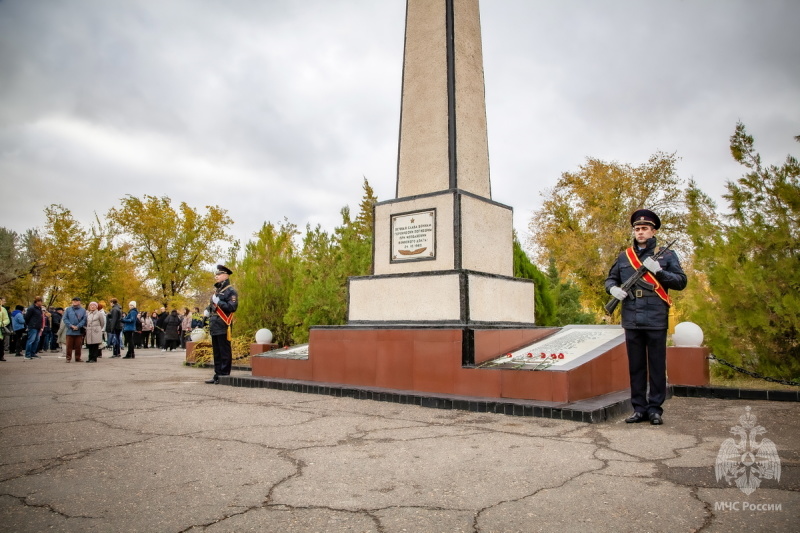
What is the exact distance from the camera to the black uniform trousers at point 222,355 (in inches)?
329

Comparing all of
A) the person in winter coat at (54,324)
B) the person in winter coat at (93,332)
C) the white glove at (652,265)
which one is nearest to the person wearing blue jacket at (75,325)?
the person in winter coat at (93,332)

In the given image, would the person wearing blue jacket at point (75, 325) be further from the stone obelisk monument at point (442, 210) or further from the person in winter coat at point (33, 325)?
the stone obelisk monument at point (442, 210)

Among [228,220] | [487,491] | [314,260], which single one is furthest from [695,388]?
[228,220]

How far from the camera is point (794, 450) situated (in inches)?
151

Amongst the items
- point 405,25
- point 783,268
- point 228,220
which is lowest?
point 783,268

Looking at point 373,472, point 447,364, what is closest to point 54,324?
point 447,364

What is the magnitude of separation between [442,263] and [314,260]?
18.7 ft

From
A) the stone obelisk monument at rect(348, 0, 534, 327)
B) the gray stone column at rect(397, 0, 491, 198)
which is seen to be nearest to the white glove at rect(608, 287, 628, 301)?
the stone obelisk monument at rect(348, 0, 534, 327)

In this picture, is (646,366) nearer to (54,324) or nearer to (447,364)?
(447,364)

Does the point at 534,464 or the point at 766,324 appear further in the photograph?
the point at 766,324

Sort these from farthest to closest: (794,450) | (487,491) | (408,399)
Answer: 1. (408,399)
2. (794,450)
3. (487,491)

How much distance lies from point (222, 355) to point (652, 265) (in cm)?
602

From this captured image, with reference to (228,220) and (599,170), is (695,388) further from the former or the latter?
(228,220)

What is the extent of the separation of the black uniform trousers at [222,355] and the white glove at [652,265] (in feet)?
19.1
